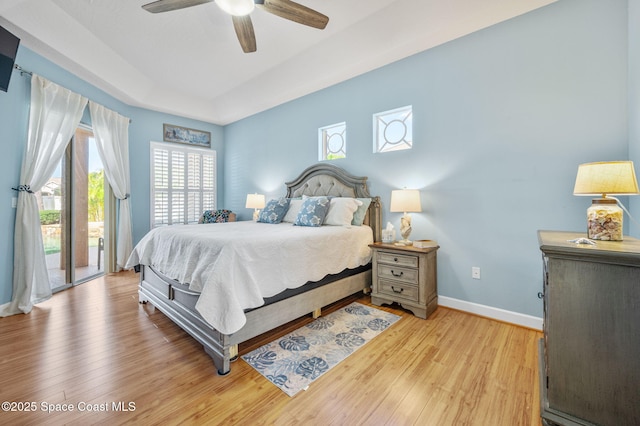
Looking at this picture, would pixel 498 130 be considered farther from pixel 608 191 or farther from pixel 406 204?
pixel 608 191

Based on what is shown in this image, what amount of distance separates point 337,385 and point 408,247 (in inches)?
60.1

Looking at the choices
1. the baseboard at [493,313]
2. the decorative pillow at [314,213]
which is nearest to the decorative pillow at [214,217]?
the decorative pillow at [314,213]

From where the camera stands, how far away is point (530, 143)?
93.4 inches

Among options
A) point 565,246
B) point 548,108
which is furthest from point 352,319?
point 548,108

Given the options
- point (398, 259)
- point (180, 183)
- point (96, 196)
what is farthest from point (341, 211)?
point (96, 196)

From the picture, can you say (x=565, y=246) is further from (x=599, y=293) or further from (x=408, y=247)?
(x=408, y=247)

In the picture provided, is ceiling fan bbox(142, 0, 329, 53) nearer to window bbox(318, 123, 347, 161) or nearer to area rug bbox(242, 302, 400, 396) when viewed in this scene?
window bbox(318, 123, 347, 161)

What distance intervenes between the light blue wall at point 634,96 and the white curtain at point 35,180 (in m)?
5.35

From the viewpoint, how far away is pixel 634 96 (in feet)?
6.05

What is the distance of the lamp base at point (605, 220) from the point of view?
141cm

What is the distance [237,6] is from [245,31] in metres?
0.33

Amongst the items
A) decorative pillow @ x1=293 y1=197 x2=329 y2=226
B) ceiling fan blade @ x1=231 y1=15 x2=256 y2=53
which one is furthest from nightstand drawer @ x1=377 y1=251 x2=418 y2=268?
ceiling fan blade @ x1=231 y1=15 x2=256 y2=53

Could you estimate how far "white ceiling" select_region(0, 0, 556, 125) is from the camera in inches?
101

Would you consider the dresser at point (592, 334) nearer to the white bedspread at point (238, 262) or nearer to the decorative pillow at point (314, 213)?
the white bedspread at point (238, 262)
